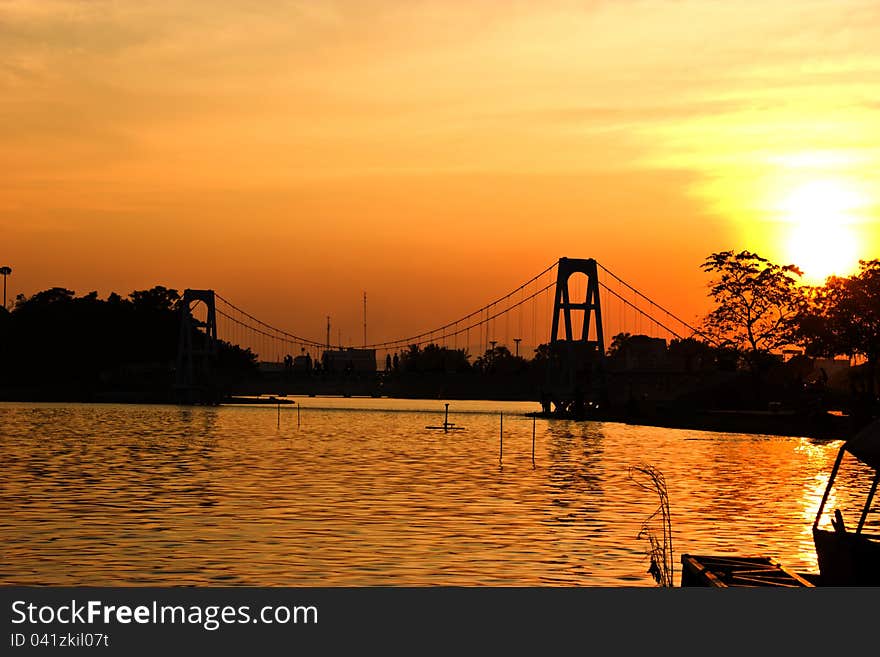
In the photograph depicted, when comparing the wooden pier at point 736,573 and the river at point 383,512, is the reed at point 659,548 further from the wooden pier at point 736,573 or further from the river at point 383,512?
the wooden pier at point 736,573

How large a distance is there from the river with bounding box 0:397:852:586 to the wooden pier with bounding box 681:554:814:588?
3.17m

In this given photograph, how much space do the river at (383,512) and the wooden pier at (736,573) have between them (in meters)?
3.17

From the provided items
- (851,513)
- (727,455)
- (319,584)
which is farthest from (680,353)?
(319,584)

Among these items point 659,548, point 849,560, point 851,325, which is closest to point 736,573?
point 849,560

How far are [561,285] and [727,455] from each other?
84226 millimetres

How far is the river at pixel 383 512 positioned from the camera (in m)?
30.1

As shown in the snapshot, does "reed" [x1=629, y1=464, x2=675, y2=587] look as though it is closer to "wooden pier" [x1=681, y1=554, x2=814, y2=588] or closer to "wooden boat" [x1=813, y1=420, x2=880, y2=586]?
"wooden pier" [x1=681, y1=554, x2=814, y2=588]

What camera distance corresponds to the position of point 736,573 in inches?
936

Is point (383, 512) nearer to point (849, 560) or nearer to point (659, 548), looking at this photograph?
point (659, 548)

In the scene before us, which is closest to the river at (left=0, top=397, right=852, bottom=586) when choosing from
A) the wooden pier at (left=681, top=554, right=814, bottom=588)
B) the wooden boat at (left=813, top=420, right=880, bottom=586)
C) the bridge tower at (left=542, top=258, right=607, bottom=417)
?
the wooden pier at (left=681, top=554, right=814, bottom=588)

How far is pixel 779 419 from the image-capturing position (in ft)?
334

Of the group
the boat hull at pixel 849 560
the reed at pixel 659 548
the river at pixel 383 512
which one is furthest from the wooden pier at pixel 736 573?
the river at pixel 383 512
